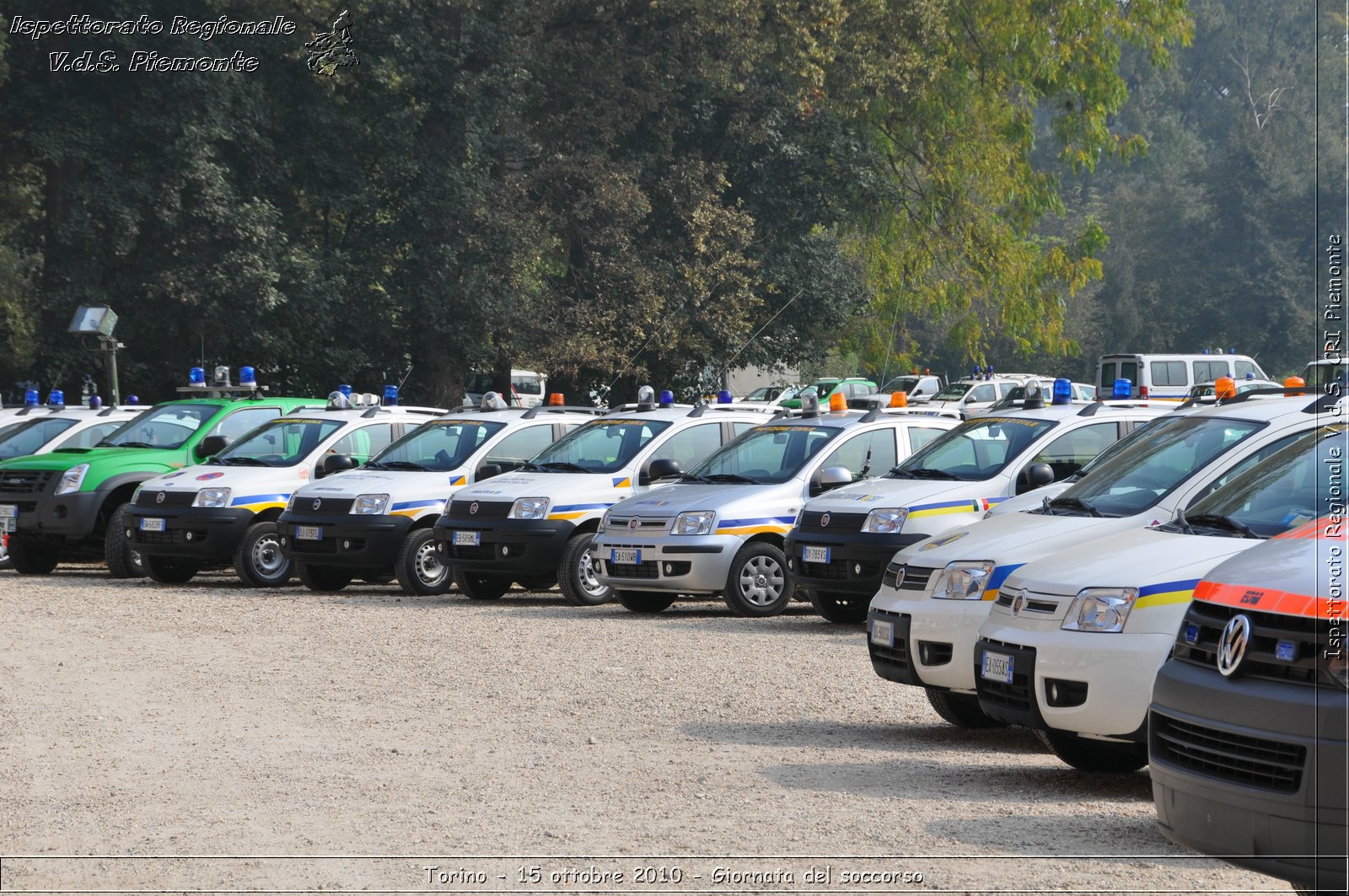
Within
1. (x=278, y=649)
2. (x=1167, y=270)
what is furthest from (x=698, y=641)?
(x=1167, y=270)

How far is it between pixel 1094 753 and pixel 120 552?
13277 mm

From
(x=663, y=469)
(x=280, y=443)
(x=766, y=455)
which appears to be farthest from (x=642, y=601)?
(x=280, y=443)

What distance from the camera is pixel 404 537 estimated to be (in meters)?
17.0

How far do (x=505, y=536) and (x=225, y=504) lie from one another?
3.45 m

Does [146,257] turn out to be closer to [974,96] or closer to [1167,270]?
[974,96]

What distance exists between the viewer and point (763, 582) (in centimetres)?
1511

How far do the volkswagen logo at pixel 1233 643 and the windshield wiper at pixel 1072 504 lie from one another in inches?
169

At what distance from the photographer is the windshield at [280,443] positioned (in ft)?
61.0

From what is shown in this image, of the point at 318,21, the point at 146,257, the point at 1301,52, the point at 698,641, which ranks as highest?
the point at 1301,52

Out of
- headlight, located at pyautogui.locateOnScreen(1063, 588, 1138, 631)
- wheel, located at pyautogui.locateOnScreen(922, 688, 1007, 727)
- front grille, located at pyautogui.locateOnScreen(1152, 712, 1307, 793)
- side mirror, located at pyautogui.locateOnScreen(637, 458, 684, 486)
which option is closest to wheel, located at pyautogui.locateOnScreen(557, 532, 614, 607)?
side mirror, located at pyautogui.locateOnScreen(637, 458, 684, 486)

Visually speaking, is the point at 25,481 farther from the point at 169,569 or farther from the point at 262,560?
the point at 262,560

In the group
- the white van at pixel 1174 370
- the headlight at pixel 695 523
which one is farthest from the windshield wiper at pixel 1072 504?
the white van at pixel 1174 370

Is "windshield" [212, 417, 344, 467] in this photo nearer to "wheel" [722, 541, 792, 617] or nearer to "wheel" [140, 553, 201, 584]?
"wheel" [140, 553, 201, 584]

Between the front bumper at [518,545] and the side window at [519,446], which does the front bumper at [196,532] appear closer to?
the side window at [519,446]
